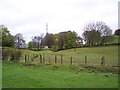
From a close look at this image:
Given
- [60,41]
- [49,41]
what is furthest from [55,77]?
[49,41]

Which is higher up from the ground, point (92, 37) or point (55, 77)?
point (92, 37)

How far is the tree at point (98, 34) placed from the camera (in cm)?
9050

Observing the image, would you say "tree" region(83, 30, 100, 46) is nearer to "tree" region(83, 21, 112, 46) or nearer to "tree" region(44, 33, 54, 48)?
"tree" region(83, 21, 112, 46)

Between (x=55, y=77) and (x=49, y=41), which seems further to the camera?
(x=49, y=41)

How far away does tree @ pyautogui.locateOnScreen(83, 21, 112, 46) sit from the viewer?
90500 millimetres

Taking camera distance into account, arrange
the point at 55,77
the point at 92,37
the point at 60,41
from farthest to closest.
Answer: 1. the point at 60,41
2. the point at 92,37
3. the point at 55,77

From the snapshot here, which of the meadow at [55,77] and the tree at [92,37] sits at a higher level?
the tree at [92,37]

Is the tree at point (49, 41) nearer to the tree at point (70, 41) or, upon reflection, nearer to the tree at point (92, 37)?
the tree at point (70, 41)

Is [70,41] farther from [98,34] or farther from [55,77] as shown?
[55,77]

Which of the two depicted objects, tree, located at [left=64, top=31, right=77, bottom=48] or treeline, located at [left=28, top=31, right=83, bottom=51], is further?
treeline, located at [left=28, top=31, right=83, bottom=51]

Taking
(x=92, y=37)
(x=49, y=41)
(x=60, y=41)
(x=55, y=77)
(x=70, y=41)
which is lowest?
(x=55, y=77)

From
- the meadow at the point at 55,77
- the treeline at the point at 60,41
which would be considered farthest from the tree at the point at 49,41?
the meadow at the point at 55,77

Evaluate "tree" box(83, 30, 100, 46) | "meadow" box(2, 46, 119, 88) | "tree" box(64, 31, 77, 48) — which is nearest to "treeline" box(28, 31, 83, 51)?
"tree" box(64, 31, 77, 48)

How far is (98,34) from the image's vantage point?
298 ft
